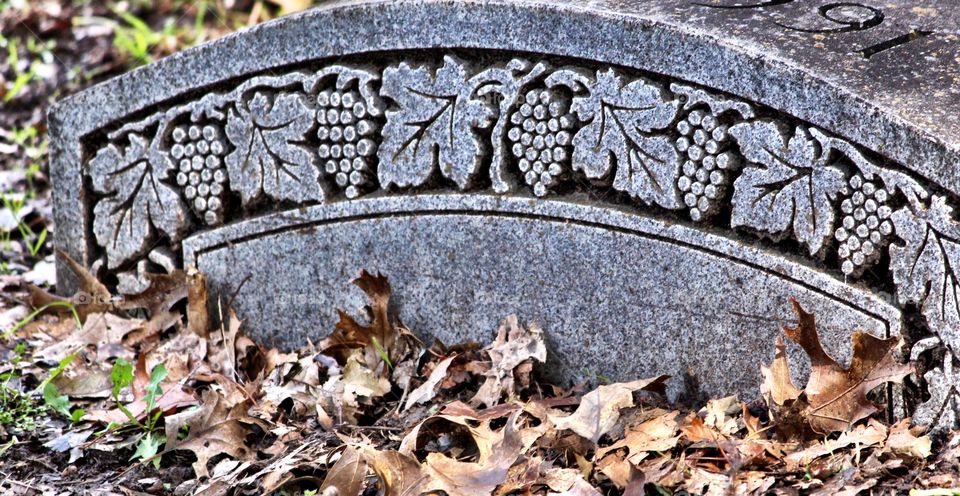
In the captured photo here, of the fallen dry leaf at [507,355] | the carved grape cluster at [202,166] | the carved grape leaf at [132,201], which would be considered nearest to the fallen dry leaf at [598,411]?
the fallen dry leaf at [507,355]

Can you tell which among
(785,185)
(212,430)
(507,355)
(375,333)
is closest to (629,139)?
(785,185)

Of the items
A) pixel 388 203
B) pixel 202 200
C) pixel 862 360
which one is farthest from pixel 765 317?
pixel 202 200

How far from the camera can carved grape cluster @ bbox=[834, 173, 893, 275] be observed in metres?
2.49

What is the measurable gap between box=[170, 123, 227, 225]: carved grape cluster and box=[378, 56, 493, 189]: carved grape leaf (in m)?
0.57

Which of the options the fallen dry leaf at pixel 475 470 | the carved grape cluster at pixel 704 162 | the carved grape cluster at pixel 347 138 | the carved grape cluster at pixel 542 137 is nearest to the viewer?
the fallen dry leaf at pixel 475 470

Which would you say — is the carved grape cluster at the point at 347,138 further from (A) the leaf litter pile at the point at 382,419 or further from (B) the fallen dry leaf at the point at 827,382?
(B) the fallen dry leaf at the point at 827,382

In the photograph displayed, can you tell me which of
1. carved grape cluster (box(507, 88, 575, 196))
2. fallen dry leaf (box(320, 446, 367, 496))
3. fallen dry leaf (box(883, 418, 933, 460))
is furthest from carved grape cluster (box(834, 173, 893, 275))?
fallen dry leaf (box(320, 446, 367, 496))

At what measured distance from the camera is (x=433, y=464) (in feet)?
8.02

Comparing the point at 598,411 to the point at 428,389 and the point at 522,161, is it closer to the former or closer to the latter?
the point at 428,389

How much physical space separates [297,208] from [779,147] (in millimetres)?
1457

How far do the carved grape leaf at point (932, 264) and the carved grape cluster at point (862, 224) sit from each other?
0.03 meters

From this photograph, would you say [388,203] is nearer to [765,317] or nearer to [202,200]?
[202,200]

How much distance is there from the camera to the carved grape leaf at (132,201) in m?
3.43

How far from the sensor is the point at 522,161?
9.75 feet
